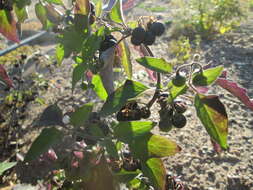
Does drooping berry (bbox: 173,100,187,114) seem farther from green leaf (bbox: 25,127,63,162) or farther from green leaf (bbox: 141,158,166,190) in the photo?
green leaf (bbox: 25,127,63,162)

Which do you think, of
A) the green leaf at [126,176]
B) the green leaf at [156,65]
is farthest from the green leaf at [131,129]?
the green leaf at [126,176]

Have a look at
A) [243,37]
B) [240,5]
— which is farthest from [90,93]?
[240,5]

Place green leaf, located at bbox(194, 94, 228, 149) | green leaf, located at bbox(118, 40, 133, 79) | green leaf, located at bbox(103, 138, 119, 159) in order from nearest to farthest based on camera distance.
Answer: green leaf, located at bbox(194, 94, 228, 149)
green leaf, located at bbox(103, 138, 119, 159)
green leaf, located at bbox(118, 40, 133, 79)

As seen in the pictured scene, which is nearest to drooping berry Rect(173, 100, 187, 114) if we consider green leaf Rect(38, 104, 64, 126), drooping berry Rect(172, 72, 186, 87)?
drooping berry Rect(172, 72, 186, 87)

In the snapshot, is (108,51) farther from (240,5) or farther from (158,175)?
(240,5)

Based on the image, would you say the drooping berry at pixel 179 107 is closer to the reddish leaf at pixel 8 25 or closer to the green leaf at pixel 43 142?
the green leaf at pixel 43 142

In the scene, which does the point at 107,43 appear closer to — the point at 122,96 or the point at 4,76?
the point at 122,96

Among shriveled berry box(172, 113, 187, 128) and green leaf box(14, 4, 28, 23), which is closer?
shriveled berry box(172, 113, 187, 128)
